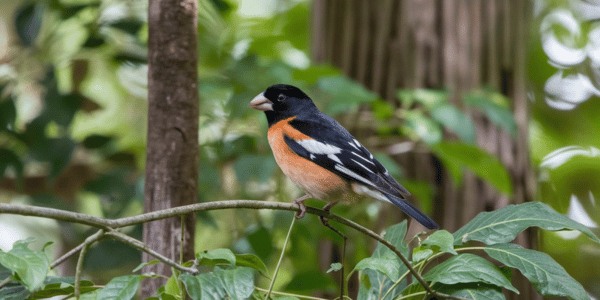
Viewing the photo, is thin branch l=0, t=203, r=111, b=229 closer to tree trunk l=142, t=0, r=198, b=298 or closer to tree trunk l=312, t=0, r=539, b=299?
tree trunk l=142, t=0, r=198, b=298

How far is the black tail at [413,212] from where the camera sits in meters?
2.98

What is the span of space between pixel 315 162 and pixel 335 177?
0.14m

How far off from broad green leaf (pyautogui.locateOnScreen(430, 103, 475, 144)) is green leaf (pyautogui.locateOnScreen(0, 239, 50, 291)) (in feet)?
9.66

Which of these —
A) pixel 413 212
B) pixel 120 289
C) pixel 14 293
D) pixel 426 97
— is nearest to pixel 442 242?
pixel 120 289

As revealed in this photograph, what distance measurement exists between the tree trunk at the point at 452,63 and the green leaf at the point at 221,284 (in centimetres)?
323

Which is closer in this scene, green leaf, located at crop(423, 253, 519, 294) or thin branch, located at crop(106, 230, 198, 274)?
thin branch, located at crop(106, 230, 198, 274)

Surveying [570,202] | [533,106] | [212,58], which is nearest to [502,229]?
[212,58]

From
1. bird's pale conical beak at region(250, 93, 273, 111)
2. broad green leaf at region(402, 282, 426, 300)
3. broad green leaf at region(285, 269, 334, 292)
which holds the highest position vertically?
bird's pale conical beak at region(250, 93, 273, 111)

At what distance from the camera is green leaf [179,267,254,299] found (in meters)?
1.99

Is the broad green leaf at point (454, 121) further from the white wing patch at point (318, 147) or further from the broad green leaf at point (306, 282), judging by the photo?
the broad green leaf at point (306, 282)

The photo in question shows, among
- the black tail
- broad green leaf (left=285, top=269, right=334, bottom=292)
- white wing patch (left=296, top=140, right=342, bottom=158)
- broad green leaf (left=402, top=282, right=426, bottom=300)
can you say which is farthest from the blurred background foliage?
broad green leaf (left=402, top=282, right=426, bottom=300)

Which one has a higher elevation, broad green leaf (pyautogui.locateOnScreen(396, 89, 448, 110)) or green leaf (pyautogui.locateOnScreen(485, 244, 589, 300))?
broad green leaf (pyautogui.locateOnScreen(396, 89, 448, 110))

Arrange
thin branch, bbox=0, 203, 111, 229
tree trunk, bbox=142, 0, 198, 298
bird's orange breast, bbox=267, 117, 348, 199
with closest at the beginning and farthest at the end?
thin branch, bbox=0, 203, 111, 229 < tree trunk, bbox=142, 0, 198, 298 < bird's orange breast, bbox=267, 117, 348, 199

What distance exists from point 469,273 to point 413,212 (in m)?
1.01
